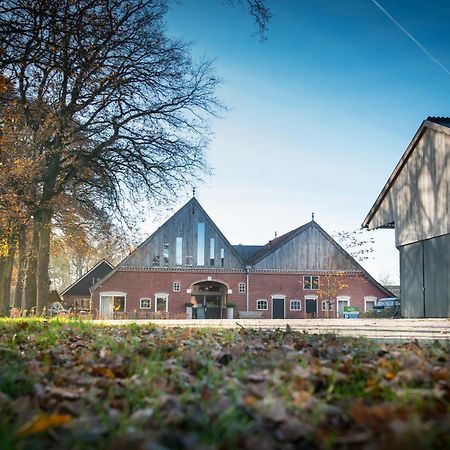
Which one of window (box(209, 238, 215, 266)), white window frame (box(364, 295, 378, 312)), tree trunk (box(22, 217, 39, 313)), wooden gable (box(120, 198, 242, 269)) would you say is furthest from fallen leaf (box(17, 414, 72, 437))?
white window frame (box(364, 295, 378, 312))

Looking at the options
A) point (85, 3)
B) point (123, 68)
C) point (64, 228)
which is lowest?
point (64, 228)

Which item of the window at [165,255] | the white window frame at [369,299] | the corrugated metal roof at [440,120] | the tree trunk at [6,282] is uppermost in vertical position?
the corrugated metal roof at [440,120]

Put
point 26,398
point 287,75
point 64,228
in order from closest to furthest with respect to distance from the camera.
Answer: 1. point 26,398
2. point 287,75
3. point 64,228

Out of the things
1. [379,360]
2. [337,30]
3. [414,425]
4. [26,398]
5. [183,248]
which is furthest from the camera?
[183,248]

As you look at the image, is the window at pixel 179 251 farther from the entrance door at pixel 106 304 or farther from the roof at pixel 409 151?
the roof at pixel 409 151

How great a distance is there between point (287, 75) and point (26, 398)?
514 inches

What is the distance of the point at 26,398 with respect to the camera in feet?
9.83

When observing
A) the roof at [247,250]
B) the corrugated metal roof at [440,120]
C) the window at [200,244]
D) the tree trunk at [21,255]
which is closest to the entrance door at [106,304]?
the window at [200,244]

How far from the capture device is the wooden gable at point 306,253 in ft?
147

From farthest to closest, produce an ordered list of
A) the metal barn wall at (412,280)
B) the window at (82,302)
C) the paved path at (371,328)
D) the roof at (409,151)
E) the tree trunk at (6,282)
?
the window at (82,302)
the tree trunk at (6,282)
the metal barn wall at (412,280)
the roof at (409,151)
the paved path at (371,328)

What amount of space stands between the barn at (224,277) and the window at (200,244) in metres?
0.08

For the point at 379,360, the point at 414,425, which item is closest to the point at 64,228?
the point at 379,360

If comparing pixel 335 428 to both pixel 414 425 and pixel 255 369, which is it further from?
pixel 255 369

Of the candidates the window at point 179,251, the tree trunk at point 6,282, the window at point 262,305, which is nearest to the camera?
the tree trunk at point 6,282
